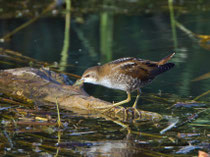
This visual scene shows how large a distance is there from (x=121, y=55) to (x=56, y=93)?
2.92 metres

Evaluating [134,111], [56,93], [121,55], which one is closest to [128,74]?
[134,111]

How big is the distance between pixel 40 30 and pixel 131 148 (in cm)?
726

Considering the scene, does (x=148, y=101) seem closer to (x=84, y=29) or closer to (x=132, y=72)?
(x=132, y=72)

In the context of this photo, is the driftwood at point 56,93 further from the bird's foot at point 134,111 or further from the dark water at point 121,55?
the dark water at point 121,55

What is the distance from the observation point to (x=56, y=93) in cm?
598

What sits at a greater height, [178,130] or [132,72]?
[132,72]

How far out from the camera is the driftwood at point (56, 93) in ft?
17.8

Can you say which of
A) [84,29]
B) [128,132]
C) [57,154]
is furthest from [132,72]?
[84,29]

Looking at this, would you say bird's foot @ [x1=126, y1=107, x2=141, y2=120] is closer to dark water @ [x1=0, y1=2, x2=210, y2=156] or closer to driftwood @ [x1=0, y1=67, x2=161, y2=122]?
driftwood @ [x1=0, y1=67, x2=161, y2=122]

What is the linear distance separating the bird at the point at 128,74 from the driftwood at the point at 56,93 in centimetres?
32

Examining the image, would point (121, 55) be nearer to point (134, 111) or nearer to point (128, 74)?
point (128, 74)

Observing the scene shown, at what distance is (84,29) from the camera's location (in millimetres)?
10930

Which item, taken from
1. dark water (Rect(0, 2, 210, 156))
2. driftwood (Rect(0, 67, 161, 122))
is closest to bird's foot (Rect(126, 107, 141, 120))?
driftwood (Rect(0, 67, 161, 122))

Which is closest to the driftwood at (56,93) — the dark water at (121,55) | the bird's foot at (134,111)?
the bird's foot at (134,111)
